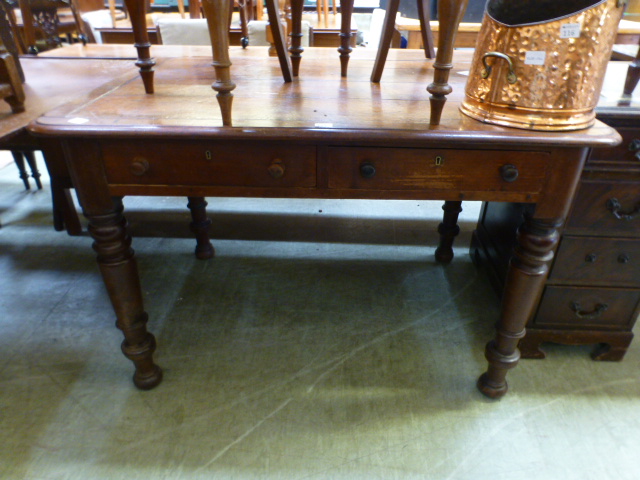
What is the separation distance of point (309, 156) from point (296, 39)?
0.61 m

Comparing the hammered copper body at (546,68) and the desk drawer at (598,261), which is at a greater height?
the hammered copper body at (546,68)

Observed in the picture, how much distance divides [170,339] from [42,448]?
481 millimetres

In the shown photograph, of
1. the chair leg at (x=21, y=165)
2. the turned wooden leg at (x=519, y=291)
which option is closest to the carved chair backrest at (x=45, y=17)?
the chair leg at (x=21, y=165)

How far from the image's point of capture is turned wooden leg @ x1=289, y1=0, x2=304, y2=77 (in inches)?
56.1

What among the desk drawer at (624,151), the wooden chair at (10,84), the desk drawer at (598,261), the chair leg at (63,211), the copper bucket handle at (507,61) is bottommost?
the chair leg at (63,211)

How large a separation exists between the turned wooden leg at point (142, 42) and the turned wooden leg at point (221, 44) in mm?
334

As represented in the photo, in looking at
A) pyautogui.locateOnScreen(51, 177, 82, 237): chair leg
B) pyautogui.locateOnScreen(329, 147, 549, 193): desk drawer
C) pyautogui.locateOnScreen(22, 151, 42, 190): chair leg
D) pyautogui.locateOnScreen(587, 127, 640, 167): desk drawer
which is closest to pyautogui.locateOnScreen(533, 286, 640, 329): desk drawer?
pyautogui.locateOnScreen(587, 127, 640, 167): desk drawer

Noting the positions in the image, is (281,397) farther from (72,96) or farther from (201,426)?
(72,96)

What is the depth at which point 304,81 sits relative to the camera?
138cm

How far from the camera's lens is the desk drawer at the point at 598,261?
4.26 feet

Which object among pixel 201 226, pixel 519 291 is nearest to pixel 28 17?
pixel 201 226

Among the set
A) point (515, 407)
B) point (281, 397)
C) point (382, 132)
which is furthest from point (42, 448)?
point (515, 407)

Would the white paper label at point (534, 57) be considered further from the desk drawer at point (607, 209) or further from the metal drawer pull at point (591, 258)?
the metal drawer pull at point (591, 258)

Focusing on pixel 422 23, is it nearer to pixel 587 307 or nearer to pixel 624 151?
pixel 624 151
